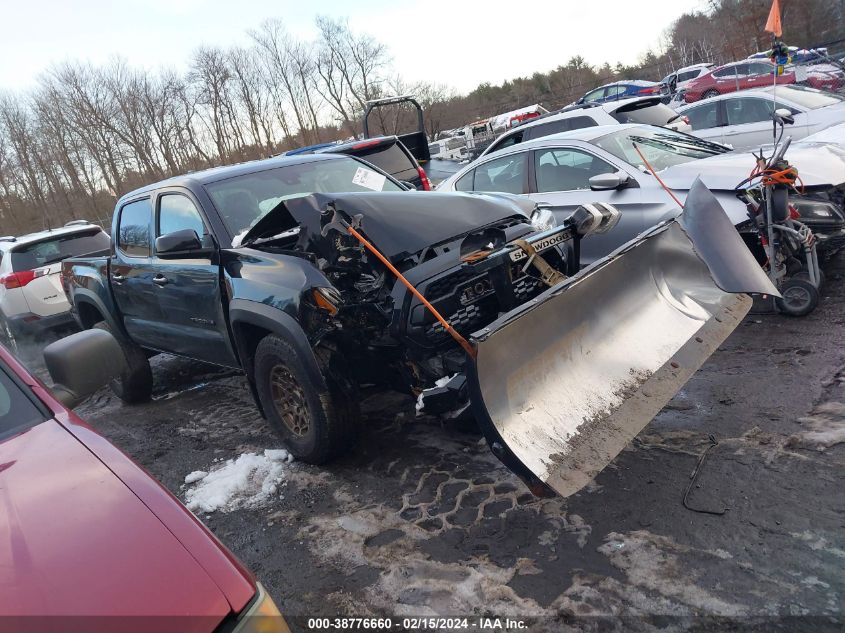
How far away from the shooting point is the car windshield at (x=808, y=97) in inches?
397

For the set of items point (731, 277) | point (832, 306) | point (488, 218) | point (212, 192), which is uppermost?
point (212, 192)

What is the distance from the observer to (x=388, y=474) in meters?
3.91

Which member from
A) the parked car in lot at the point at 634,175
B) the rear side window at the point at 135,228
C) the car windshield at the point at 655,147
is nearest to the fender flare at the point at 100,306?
the rear side window at the point at 135,228

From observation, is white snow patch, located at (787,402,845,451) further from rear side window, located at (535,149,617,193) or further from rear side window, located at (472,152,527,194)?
rear side window, located at (472,152,527,194)

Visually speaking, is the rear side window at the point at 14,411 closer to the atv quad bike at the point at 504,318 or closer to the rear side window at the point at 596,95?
the atv quad bike at the point at 504,318

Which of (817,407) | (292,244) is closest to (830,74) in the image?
(817,407)

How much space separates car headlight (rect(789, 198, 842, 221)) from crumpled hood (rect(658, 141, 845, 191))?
0.23 metres

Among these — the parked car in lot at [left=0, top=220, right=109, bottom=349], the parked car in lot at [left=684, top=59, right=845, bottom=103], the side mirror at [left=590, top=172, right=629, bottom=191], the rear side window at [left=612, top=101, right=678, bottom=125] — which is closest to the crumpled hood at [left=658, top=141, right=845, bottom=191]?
the side mirror at [left=590, top=172, right=629, bottom=191]

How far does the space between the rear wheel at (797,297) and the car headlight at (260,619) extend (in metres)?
4.84

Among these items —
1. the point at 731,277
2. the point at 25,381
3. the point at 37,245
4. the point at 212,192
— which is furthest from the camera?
the point at 37,245

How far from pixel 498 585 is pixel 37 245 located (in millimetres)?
9010

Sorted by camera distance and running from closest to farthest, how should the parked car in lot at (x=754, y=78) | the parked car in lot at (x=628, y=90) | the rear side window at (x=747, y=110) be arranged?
the rear side window at (x=747, y=110) < the parked car in lot at (x=754, y=78) < the parked car in lot at (x=628, y=90)

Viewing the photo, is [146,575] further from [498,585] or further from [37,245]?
[37,245]

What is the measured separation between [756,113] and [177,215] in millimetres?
9657
